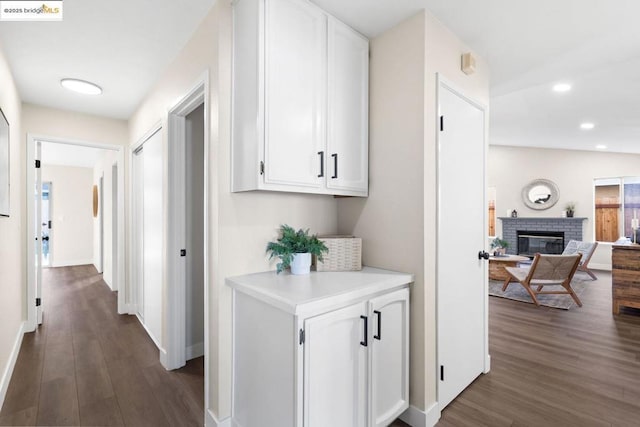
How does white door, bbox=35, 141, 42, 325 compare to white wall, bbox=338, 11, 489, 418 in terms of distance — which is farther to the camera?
white door, bbox=35, 141, 42, 325

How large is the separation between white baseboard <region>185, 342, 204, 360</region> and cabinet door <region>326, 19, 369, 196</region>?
1864mm

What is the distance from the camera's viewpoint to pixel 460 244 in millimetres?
2098

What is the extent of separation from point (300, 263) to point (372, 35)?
1.55 m

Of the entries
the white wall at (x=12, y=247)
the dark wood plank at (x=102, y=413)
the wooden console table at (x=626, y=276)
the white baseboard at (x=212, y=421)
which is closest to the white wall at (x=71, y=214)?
the white wall at (x=12, y=247)

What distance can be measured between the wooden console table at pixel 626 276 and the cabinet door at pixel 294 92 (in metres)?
4.10

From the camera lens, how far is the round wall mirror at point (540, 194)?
7.31 meters

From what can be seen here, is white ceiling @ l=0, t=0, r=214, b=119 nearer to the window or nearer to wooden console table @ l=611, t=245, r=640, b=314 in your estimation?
wooden console table @ l=611, t=245, r=640, b=314

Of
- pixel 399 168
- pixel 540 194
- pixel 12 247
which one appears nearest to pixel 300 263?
pixel 399 168

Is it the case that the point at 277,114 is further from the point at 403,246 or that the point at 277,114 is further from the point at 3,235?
the point at 3,235

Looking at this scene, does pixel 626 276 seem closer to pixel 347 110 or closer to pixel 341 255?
pixel 341 255

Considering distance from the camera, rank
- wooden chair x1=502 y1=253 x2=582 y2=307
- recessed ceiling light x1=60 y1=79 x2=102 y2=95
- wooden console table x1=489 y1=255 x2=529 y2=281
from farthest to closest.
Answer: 1. wooden console table x1=489 y1=255 x2=529 y2=281
2. wooden chair x1=502 y1=253 x2=582 y2=307
3. recessed ceiling light x1=60 y1=79 x2=102 y2=95

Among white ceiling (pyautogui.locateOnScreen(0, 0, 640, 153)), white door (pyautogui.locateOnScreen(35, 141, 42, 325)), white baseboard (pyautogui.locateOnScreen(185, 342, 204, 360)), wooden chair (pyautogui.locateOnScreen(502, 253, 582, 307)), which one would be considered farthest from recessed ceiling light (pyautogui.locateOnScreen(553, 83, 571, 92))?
white door (pyautogui.locateOnScreen(35, 141, 42, 325))

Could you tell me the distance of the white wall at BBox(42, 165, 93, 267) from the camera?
22.8 ft

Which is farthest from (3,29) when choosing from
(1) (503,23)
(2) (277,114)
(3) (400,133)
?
(1) (503,23)
